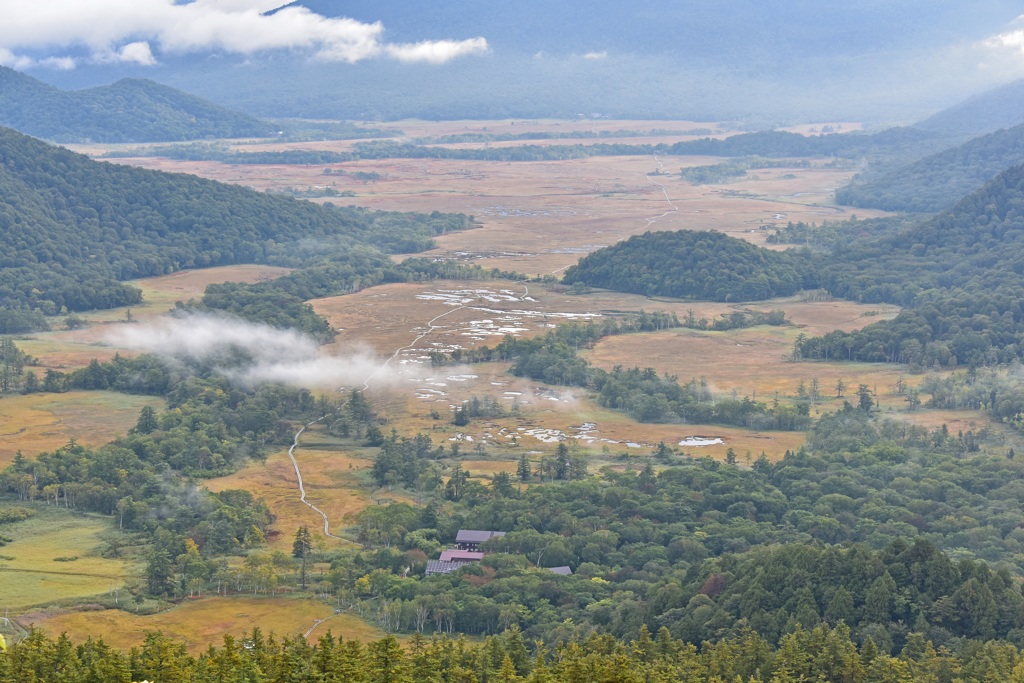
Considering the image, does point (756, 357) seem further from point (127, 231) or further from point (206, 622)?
point (127, 231)

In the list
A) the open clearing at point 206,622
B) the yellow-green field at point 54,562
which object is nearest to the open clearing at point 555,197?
the yellow-green field at point 54,562

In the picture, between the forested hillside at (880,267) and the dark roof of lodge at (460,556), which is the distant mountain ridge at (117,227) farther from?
the dark roof of lodge at (460,556)

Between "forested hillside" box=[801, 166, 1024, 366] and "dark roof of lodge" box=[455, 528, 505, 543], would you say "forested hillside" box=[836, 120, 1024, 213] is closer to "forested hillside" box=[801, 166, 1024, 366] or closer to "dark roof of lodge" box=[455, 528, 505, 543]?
"forested hillside" box=[801, 166, 1024, 366]

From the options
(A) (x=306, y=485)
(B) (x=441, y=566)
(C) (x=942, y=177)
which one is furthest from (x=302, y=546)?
(C) (x=942, y=177)

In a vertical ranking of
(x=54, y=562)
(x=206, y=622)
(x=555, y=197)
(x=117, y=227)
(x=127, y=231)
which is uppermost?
(x=117, y=227)

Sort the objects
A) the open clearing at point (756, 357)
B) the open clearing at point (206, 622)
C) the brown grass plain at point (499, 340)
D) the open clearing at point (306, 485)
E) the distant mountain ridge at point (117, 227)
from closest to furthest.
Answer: the open clearing at point (206, 622) → the open clearing at point (306, 485) → the brown grass plain at point (499, 340) → the open clearing at point (756, 357) → the distant mountain ridge at point (117, 227)

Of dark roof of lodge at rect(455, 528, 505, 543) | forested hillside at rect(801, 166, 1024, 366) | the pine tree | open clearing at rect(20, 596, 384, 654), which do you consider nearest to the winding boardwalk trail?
the pine tree

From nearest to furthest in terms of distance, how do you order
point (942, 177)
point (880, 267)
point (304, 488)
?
point (304, 488) < point (880, 267) < point (942, 177)
